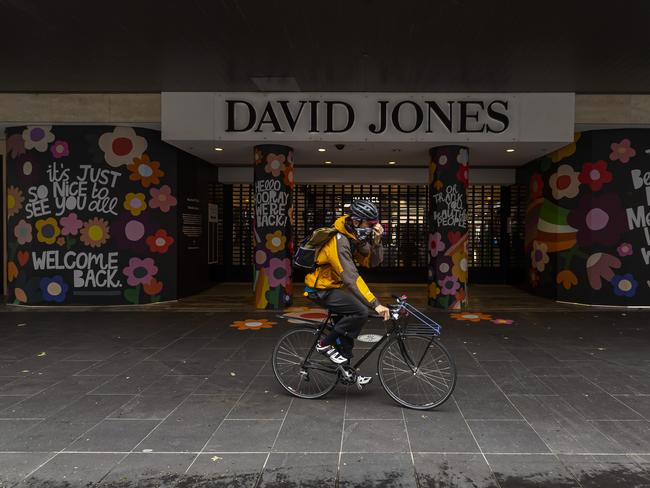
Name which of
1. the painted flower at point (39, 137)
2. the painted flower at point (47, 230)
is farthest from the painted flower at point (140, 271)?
the painted flower at point (39, 137)

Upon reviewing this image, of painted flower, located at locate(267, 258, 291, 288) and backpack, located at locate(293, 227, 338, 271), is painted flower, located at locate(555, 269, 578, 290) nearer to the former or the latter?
painted flower, located at locate(267, 258, 291, 288)

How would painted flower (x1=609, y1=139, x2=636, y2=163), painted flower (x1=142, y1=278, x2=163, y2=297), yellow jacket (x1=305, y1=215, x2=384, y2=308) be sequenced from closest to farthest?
yellow jacket (x1=305, y1=215, x2=384, y2=308) → painted flower (x1=609, y1=139, x2=636, y2=163) → painted flower (x1=142, y1=278, x2=163, y2=297)

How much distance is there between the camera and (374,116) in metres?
9.55

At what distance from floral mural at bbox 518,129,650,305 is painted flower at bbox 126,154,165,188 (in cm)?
932

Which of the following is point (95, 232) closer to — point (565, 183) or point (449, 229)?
point (449, 229)

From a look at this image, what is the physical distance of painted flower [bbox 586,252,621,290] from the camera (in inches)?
408

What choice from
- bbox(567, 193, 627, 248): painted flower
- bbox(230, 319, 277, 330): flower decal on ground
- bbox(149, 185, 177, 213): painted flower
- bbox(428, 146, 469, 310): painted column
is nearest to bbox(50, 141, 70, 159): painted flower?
bbox(149, 185, 177, 213): painted flower

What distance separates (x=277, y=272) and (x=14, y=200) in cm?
595

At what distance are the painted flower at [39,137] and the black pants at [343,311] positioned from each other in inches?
341

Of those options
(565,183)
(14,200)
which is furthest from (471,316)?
(14,200)

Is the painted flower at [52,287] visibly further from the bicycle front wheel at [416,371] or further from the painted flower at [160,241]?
the bicycle front wheel at [416,371]
